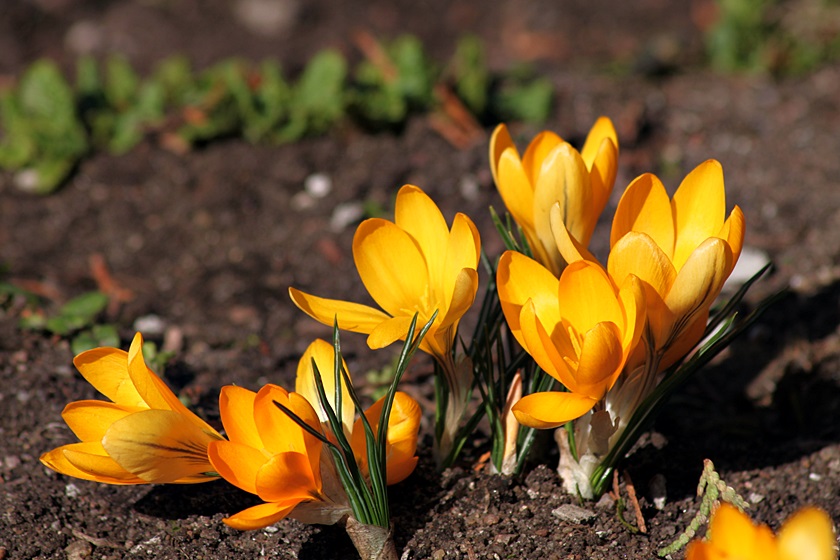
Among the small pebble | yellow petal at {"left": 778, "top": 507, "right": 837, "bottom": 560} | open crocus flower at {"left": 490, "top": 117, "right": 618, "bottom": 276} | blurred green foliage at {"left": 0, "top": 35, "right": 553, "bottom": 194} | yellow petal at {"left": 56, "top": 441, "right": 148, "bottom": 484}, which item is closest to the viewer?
yellow petal at {"left": 778, "top": 507, "right": 837, "bottom": 560}

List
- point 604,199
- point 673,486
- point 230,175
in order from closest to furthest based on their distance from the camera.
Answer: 1. point 604,199
2. point 673,486
3. point 230,175

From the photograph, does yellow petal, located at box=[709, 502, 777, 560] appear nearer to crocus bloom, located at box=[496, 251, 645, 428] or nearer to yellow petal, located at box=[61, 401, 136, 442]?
crocus bloom, located at box=[496, 251, 645, 428]

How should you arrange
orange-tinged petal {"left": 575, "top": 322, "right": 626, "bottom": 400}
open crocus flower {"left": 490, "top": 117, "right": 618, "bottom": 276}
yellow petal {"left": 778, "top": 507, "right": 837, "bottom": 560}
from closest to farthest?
yellow petal {"left": 778, "top": 507, "right": 837, "bottom": 560}
orange-tinged petal {"left": 575, "top": 322, "right": 626, "bottom": 400}
open crocus flower {"left": 490, "top": 117, "right": 618, "bottom": 276}

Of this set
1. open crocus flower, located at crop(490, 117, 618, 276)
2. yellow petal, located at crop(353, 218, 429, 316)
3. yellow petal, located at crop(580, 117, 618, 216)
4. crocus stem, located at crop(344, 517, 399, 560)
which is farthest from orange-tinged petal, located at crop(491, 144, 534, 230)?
crocus stem, located at crop(344, 517, 399, 560)

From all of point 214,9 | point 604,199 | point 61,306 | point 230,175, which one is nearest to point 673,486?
point 604,199

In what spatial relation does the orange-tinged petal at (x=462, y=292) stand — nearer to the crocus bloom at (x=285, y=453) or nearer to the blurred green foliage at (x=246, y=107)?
the crocus bloom at (x=285, y=453)

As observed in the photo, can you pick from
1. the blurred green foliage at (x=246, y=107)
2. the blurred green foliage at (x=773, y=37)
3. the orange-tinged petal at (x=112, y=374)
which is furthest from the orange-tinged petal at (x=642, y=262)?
the blurred green foliage at (x=773, y=37)

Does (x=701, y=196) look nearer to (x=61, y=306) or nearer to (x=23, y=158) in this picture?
(x=61, y=306)
